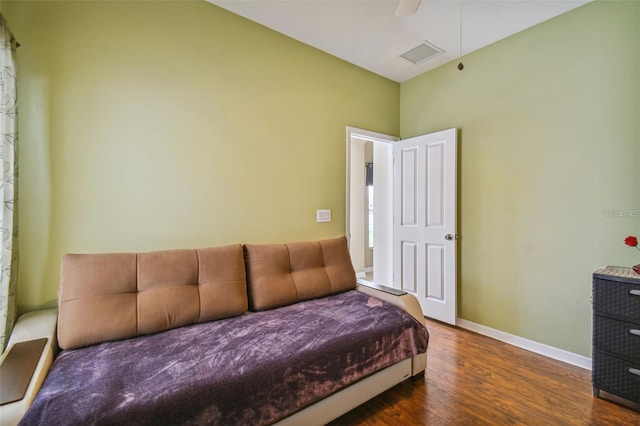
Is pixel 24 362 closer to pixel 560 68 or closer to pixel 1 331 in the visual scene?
pixel 1 331

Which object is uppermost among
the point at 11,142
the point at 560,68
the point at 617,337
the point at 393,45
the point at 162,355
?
the point at 393,45

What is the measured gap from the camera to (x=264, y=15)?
236cm

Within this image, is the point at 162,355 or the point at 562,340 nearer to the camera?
the point at 162,355

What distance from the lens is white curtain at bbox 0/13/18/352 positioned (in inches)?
55.9

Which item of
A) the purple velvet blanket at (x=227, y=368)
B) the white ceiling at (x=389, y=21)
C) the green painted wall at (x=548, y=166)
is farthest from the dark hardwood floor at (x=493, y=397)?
the white ceiling at (x=389, y=21)

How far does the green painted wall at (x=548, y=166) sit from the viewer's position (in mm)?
2096

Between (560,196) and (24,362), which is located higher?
(560,196)

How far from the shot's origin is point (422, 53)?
9.58 feet

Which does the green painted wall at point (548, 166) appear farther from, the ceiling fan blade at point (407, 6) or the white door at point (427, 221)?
the ceiling fan blade at point (407, 6)

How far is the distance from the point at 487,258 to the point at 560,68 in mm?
1762

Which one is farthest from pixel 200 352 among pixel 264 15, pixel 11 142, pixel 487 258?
pixel 487 258

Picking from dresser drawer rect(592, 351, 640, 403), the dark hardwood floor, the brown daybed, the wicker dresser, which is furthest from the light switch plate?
dresser drawer rect(592, 351, 640, 403)

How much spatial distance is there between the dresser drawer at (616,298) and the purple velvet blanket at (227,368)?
1158mm

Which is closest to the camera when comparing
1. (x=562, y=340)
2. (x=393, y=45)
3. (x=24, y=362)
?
(x=24, y=362)
